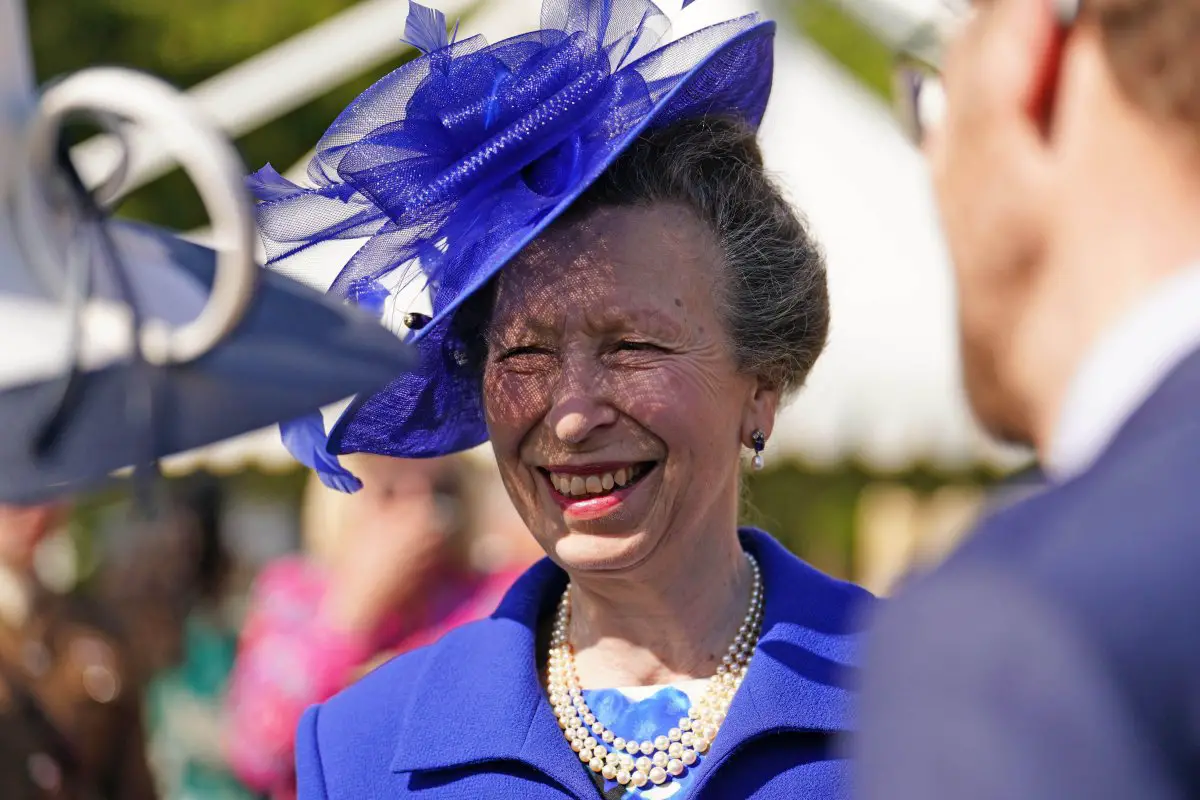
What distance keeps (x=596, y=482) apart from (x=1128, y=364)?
1.38 meters

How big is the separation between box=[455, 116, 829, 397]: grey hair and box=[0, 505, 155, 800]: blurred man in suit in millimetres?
2725

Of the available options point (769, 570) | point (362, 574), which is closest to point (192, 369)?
point (769, 570)

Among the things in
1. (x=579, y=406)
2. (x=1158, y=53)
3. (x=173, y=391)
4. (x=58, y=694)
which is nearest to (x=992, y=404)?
(x=1158, y=53)

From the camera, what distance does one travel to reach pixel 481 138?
7.84 ft

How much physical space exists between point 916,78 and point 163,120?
782mm

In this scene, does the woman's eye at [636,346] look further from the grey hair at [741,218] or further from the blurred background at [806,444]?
the blurred background at [806,444]

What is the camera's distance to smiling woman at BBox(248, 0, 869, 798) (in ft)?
7.72

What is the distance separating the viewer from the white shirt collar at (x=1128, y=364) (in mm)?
1093

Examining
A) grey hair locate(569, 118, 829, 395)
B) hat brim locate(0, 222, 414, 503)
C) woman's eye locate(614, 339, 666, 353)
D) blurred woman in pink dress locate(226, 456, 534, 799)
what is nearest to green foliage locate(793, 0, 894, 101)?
blurred woman in pink dress locate(226, 456, 534, 799)

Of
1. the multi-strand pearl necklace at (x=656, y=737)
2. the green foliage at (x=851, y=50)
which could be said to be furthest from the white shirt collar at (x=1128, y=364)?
the green foliage at (x=851, y=50)

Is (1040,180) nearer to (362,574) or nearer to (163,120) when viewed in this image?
(163,120)

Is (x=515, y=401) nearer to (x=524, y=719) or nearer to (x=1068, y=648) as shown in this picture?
(x=524, y=719)

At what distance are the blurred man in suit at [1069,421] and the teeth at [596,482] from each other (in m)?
1.12

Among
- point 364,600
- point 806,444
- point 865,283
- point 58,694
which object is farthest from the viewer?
point 806,444
